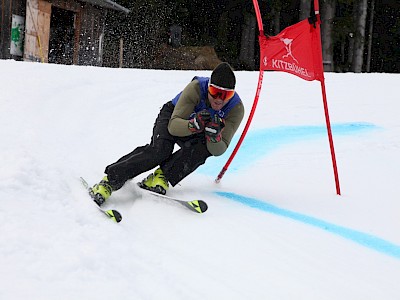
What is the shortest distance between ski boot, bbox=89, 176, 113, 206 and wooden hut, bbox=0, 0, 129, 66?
35.2 ft

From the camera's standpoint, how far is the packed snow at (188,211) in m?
2.29

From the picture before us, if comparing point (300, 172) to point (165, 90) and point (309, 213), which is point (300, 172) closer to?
point (309, 213)

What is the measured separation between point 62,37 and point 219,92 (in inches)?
537

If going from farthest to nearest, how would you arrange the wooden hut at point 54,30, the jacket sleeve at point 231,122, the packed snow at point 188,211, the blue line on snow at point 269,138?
the wooden hut at point 54,30
the blue line on snow at point 269,138
the jacket sleeve at point 231,122
the packed snow at point 188,211

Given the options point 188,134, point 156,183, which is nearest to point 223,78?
point 188,134

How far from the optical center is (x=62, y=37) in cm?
1622

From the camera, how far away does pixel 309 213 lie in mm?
3756

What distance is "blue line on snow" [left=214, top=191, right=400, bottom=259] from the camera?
3244 millimetres

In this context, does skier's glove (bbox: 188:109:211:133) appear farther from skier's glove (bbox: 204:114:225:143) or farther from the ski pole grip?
the ski pole grip

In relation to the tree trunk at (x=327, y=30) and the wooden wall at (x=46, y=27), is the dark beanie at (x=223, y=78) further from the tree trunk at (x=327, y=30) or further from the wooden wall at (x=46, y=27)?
the tree trunk at (x=327, y=30)

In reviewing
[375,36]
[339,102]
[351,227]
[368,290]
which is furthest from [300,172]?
[375,36]

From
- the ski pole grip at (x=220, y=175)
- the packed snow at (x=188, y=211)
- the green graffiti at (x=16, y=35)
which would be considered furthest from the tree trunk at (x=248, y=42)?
the ski pole grip at (x=220, y=175)

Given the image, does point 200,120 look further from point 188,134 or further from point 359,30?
point 359,30

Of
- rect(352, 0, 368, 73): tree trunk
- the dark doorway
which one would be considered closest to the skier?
the dark doorway
